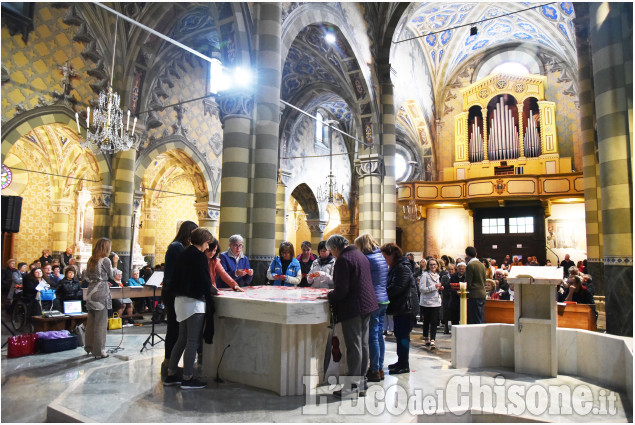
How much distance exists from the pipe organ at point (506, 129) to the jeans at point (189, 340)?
16625 millimetres

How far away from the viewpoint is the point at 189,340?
14.0 ft

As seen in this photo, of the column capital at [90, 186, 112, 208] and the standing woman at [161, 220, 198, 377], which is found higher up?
the column capital at [90, 186, 112, 208]

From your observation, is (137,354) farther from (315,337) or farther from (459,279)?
(459,279)

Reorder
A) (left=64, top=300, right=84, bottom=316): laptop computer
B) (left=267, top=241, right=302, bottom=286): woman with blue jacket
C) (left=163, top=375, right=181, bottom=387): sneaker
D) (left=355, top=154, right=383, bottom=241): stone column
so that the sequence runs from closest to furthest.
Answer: (left=163, top=375, right=181, bottom=387): sneaker, (left=267, top=241, right=302, bottom=286): woman with blue jacket, (left=64, top=300, right=84, bottom=316): laptop computer, (left=355, top=154, right=383, bottom=241): stone column

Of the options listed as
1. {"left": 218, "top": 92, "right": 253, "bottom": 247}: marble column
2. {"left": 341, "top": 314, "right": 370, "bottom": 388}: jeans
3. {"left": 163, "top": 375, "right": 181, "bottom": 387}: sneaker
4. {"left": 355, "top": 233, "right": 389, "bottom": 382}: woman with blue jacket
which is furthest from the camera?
{"left": 218, "top": 92, "right": 253, "bottom": 247}: marble column

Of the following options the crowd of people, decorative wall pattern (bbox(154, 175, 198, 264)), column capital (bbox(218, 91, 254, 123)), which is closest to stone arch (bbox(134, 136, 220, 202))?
decorative wall pattern (bbox(154, 175, 198, 264))

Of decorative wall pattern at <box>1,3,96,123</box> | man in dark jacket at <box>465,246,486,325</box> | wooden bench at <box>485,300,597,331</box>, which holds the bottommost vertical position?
wooden bench at <box>485,300,597,331</box>

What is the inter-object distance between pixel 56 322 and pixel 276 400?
484cm

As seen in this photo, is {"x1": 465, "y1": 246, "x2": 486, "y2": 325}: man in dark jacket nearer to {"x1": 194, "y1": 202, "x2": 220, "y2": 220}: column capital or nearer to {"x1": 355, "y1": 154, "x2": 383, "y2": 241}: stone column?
{"x1": 355, "y1": 154, "x2": 383, "y2": 241}: stone column

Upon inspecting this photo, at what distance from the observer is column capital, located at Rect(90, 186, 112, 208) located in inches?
484

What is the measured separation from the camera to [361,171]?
14.2 meters

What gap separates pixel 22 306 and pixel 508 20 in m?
18.4

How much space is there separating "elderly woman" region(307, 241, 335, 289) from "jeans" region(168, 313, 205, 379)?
69.6 inches

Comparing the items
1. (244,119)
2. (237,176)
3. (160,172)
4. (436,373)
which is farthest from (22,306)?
(160,172)
